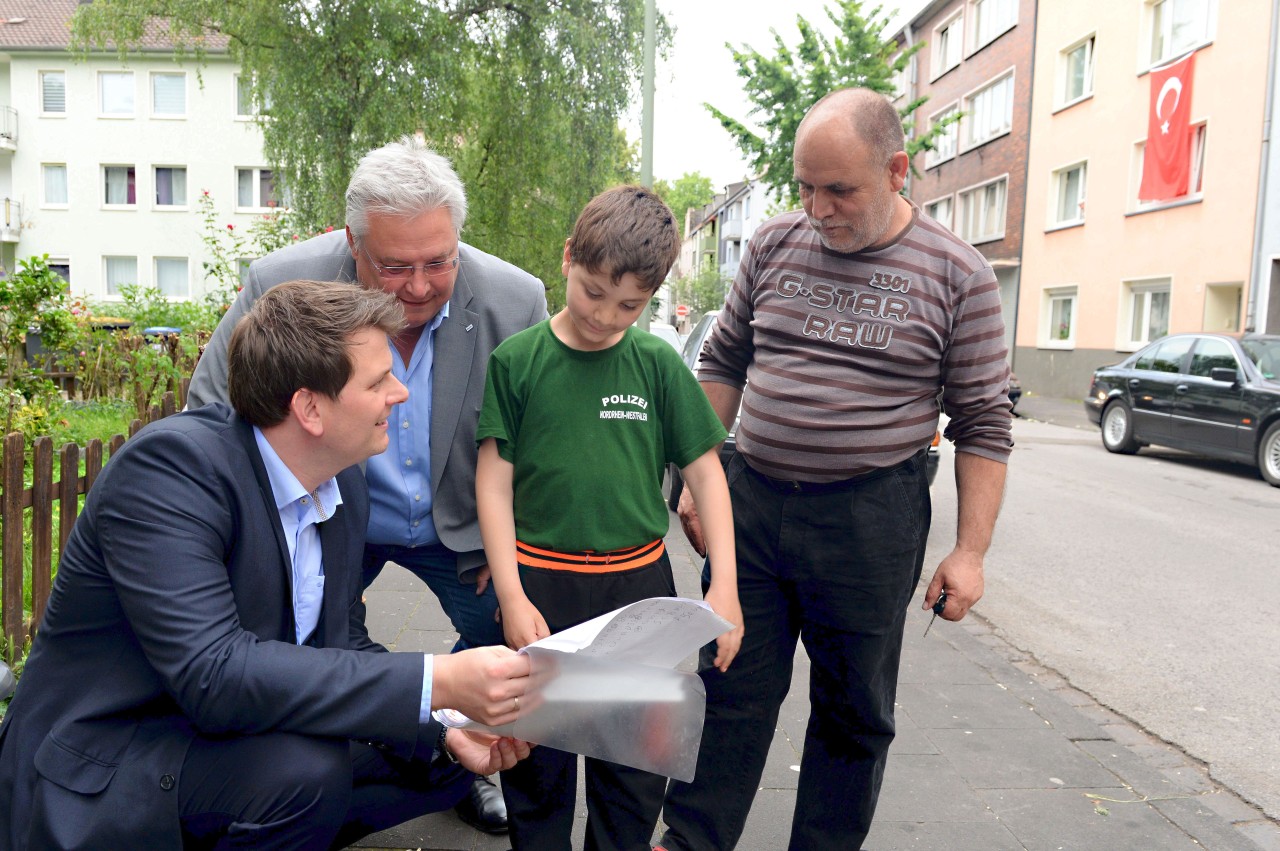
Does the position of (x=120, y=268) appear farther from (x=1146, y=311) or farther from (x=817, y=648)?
(x=817, y=648)

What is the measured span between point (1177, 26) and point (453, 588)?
2295cm

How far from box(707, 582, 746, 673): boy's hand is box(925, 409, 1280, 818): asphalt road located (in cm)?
226

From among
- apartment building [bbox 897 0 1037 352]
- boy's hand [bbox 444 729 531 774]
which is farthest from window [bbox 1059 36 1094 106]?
boy's hand [bbox 444 729 531 774]

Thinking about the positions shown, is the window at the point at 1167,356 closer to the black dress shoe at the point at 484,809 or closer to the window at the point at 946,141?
the black dress shoe at the point at 484,809

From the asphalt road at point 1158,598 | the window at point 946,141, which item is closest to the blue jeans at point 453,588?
the asphalt road at point 1158,598

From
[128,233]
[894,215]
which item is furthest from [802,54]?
[128,233]

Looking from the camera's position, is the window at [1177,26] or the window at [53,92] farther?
the window at [53,92]

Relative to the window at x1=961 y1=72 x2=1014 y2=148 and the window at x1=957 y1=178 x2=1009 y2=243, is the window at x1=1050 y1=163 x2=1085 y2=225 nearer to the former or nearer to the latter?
the window at x1=957 y1=178 x2=1009 y2=243

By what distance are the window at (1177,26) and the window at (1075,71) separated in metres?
2.86

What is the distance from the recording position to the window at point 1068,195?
82.4 ft

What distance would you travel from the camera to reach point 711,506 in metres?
2.54

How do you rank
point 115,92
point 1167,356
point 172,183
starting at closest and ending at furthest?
point 1167,356 → point 115,92 → point 172,183

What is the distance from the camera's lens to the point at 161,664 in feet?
6.04

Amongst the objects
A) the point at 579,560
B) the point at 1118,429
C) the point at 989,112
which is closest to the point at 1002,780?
the point at 579,560
